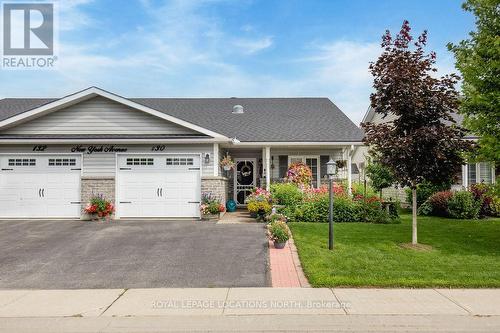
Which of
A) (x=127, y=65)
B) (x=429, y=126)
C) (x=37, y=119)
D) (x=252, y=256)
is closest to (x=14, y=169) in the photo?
(x=37, y=119)

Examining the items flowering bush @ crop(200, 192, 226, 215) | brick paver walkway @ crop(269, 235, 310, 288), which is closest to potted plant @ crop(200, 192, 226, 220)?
flowering bush @ crop(200, 192, 226, 215)

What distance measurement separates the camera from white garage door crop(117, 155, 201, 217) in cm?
1487

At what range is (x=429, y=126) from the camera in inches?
387

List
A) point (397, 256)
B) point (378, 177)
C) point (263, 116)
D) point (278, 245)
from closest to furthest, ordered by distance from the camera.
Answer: point (397, 256) < point (278, 245) < point (378, 177) < point (263, 116)

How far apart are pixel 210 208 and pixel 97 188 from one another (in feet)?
14.5

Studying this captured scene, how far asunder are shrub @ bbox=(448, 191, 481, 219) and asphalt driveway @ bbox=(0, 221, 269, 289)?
8.38 m

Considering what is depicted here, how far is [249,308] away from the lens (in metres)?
5.83

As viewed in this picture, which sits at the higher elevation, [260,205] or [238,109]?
[238,109]

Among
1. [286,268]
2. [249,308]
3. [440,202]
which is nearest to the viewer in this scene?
[249,308]

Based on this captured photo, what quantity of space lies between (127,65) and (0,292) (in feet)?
35.5

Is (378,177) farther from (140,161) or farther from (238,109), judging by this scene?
(140,161)

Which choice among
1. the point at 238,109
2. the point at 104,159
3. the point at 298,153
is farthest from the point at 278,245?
the point at 238,109

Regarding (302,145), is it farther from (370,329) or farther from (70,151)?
(370,329)

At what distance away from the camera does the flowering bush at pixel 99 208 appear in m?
14.4
